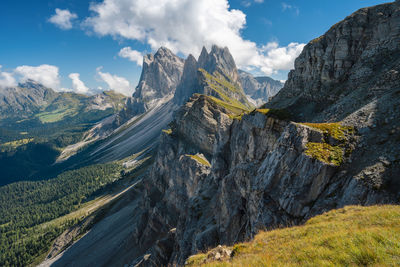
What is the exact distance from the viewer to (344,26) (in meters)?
33.3

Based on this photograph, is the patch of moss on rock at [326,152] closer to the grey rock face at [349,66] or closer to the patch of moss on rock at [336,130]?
the patch of moss on rock at [336,130]

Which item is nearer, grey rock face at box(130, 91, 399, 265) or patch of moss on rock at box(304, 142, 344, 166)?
grey rock face at box(130, 91, 399, 265)

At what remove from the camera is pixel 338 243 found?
8.86m

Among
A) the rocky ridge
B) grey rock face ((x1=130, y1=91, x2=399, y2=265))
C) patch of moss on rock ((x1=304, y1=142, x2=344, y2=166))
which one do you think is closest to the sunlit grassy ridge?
grey rock face ((x1=130, y1=91, x2=399, y2=265))

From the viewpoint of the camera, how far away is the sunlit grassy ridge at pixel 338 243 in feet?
24.5

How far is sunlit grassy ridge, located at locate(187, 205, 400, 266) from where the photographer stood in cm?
747

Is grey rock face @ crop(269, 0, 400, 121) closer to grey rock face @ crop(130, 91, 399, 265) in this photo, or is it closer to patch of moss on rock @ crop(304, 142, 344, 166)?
grey rock face @ crop(130, 91, 399, 265)

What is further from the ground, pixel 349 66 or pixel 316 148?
pixel 349 66

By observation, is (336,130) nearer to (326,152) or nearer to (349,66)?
(326,152)

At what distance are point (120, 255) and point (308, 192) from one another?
280 ft

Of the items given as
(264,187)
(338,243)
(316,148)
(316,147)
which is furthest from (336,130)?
(338,243)

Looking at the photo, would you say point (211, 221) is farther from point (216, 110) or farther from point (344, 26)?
point (216, 110)

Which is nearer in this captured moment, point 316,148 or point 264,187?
point 316,148

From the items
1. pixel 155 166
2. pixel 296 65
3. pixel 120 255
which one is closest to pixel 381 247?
pixel 296 65
